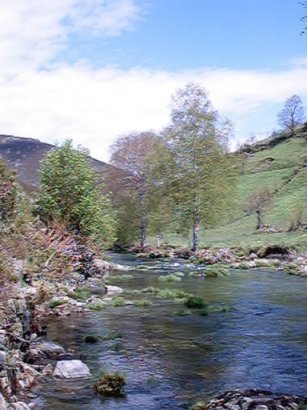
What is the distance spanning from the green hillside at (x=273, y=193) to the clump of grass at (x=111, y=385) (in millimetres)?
36631

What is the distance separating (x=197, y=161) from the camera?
52500 mm

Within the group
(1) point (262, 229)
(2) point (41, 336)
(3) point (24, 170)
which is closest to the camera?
(2) point (41, 336)

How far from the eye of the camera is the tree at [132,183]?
2549 inches

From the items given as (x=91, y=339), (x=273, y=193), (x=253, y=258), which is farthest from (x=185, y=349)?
(x=273, y=193)

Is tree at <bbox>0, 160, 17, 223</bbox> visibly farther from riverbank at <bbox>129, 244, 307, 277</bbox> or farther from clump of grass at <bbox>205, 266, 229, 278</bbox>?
riverbank at <bbox>129, 244, 307, 277</bbox>

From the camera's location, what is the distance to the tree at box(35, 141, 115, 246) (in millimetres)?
30906

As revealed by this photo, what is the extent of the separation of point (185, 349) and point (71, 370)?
394 centimetres

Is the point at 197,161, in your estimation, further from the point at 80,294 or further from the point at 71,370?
the point at 71,370

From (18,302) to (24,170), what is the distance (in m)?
103

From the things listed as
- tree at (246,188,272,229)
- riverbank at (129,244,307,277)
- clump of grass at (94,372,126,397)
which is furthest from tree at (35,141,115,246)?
tree at (246,188,272,229)

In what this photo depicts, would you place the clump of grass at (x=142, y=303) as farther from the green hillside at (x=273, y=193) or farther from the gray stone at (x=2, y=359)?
the green hillside at (x=273, y=193)

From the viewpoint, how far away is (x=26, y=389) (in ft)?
39.6

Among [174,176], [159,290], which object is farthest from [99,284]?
[174,176]

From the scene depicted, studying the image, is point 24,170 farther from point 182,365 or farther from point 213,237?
point 182,365
